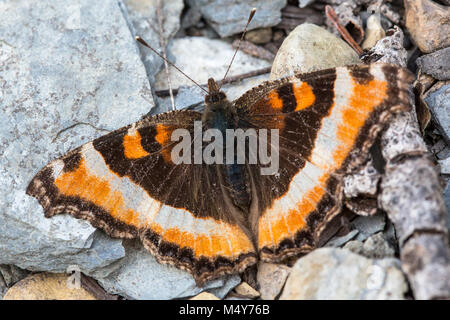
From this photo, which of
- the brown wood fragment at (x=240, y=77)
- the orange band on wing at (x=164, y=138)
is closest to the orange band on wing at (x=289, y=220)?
the orange band on wing at (x=164, y=138)

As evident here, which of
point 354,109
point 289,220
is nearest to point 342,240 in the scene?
point 289,220

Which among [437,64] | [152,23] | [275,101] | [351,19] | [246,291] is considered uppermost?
[152,23]

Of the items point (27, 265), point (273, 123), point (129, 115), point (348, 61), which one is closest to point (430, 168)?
point (273, 123)

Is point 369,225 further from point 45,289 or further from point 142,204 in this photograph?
point 45,289

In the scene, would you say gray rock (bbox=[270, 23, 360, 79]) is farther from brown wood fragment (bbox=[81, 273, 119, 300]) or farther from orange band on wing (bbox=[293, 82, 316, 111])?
brown wood fragment (bbox=[81, 273, 119, 300])
